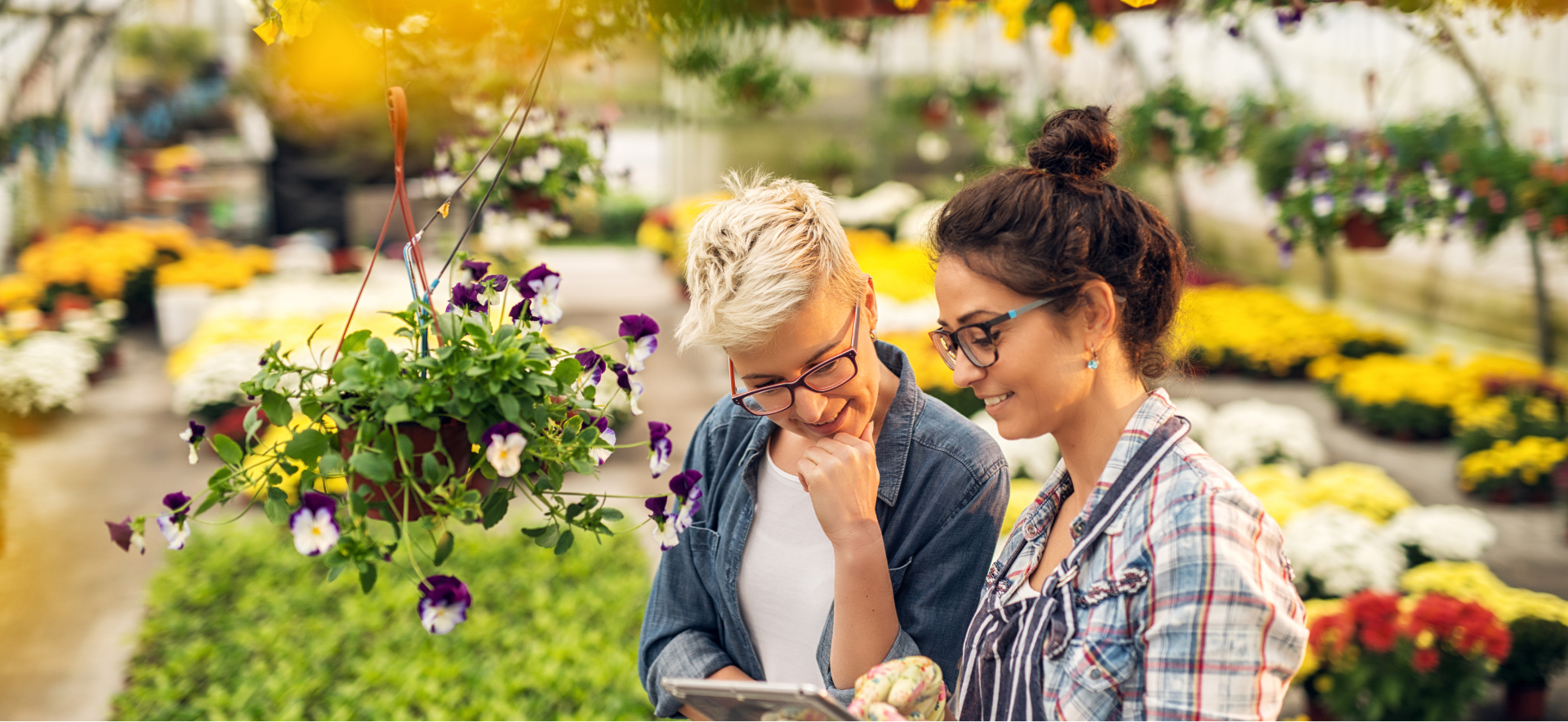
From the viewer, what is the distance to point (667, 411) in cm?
672

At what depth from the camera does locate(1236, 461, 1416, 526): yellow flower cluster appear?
386 cm

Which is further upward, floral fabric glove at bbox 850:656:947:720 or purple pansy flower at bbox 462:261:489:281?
purple pansy flower at bbox 462:261:489:281

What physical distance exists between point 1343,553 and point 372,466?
331cm

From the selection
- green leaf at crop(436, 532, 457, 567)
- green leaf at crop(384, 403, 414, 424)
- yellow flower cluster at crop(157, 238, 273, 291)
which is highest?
green leaf at crop(384, 403, 414, 424)

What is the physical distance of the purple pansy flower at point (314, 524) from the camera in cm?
110

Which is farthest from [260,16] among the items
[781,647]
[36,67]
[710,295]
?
[36,67]

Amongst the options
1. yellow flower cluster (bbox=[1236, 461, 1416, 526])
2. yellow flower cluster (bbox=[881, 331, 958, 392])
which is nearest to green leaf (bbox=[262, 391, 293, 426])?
yellow flower cluster (bbox=[1236, 461, 1416, 526])

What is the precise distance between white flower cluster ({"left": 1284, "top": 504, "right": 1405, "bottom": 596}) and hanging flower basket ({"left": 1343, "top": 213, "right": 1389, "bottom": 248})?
144cm

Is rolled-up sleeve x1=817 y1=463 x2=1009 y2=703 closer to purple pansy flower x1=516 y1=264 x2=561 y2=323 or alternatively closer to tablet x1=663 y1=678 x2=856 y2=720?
tablet x1=663 y1=678 x2=856 y2=720

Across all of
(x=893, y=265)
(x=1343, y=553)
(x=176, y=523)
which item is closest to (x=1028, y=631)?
(x=176, y=523)

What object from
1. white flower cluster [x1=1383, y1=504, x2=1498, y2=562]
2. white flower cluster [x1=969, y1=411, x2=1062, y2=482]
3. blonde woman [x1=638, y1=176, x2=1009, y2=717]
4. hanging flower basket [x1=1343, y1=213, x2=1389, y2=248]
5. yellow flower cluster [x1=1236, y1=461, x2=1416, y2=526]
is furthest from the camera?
white flower cluster [x1=969, y1=411, x2=1062, y2=482]

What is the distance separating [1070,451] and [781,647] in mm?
564

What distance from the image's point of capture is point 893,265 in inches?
302

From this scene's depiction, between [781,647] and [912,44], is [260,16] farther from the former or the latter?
[912,44]
